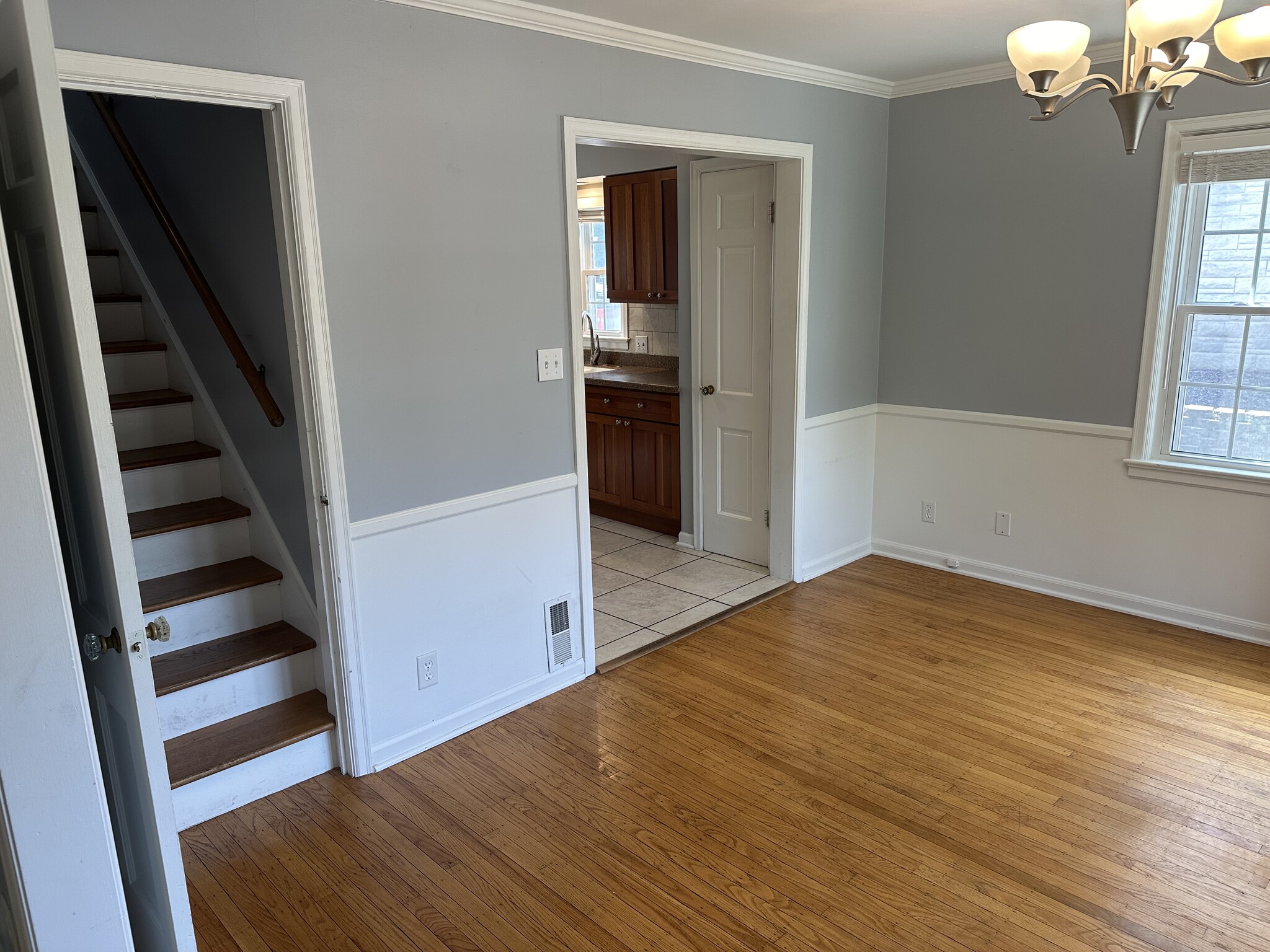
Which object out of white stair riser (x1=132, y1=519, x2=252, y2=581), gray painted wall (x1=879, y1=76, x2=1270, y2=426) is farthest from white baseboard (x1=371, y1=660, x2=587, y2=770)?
gray painted wall (x1=879, y1=76, x2=1270, y2=426)

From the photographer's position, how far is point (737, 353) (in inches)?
178

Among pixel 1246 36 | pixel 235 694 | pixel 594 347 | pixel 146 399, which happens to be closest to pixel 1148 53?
pixel 1246 36

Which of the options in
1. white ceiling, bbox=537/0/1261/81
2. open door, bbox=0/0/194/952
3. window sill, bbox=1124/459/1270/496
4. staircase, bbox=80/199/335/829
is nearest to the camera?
open door, bbox=0/0/194/952

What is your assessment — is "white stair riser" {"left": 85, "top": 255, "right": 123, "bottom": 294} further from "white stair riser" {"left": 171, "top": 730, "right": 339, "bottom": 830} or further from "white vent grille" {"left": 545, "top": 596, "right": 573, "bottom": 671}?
"white vent grille" {"left": 545, "top": 596, "right": 573, "bottom": 671}

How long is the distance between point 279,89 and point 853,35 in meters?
2.22

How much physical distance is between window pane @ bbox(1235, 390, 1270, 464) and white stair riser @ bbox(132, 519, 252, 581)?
13.3 feet

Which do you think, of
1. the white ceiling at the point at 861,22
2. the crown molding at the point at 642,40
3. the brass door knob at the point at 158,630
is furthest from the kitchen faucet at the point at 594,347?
the brass door knob at the point at 158,630

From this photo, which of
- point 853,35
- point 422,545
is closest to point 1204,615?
point 853,35

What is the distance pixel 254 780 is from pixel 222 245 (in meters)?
1.85

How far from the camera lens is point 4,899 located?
1.62 metres

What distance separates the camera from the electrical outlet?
2967 millimetres

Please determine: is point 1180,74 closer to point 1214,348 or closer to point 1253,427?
point 1214,348

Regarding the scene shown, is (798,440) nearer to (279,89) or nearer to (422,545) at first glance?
(422,545)

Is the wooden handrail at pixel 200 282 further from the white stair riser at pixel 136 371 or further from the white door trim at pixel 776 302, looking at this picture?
the white door trim at pixel 776 302
